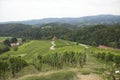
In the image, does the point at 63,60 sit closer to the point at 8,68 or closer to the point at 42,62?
the point at 42,62

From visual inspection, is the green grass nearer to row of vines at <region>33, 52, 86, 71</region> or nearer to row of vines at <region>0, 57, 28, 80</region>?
row of vines at <region>0, 57, 28, 80</region>

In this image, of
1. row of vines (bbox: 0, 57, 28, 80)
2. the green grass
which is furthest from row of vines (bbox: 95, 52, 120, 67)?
row of vines (bbox: 0, 57, 28, 80)

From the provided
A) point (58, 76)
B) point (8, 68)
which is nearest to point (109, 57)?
point (58, 76)

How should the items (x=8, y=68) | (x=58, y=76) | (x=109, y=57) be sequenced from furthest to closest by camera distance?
1. (x=109, y=57)
2. (x=8, y=68)
3. (x=58, y=76)

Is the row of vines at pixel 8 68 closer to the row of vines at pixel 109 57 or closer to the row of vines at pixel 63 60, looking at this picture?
the row of vines at pixel 63 60

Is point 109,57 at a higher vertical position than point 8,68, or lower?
A: lower

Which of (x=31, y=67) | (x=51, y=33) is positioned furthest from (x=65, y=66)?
(x=51, y=33)

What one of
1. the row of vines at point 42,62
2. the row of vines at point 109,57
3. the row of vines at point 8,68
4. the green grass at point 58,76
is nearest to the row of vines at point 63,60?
the row of vines at point 42,62

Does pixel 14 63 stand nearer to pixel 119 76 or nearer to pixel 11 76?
pixel 11 76

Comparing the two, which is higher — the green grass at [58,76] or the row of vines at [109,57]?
the green grass at [58,76]

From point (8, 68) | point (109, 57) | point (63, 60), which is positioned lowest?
point (109, 57)

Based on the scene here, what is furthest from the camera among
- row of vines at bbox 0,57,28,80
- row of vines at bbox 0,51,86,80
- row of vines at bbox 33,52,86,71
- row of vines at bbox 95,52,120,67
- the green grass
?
row of vines at bbox 95,52,120,67
